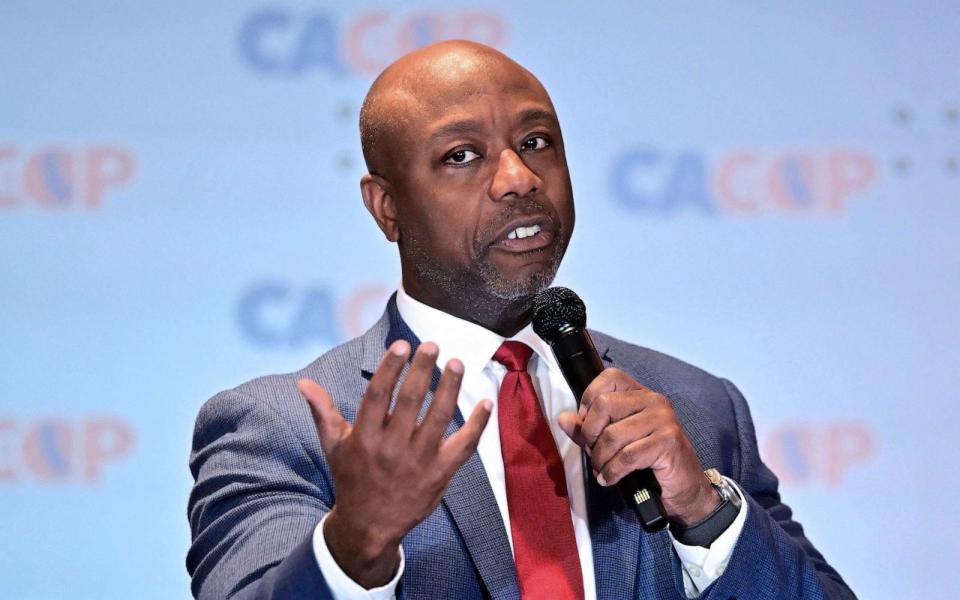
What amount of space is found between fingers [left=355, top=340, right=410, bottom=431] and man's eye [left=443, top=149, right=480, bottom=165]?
84cm

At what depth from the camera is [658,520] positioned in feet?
6.47

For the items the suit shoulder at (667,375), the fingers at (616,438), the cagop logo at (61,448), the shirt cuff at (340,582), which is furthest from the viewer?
the cagop logo at (61,448)

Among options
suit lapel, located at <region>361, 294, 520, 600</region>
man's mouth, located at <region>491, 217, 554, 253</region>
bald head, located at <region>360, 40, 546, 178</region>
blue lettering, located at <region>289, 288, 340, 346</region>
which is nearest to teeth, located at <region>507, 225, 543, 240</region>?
man's mouth, located at <region>491, 217, 554, 253</region>

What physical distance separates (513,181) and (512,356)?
0.35 m

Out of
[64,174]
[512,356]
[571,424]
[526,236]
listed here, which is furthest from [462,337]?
[64,174]

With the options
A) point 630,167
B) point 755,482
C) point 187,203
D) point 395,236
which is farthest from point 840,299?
point 187,203

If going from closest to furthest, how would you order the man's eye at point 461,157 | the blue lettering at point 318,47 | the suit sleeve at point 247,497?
the suit sleeve at point 247,497 → the man's eye at point 461,157 → the blue lettering at point 318,47

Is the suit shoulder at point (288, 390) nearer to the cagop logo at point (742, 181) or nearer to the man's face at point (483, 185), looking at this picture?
the man's face at point (483, 185)

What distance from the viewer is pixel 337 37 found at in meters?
3.69

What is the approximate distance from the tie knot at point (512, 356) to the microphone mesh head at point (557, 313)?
0.89 ft

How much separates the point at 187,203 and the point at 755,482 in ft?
5.96

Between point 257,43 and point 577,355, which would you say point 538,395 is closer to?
point 577,355

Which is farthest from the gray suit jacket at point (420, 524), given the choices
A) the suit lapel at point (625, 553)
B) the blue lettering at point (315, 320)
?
the blue lettering at point (315, 320)

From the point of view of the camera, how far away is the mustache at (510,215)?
249cm
